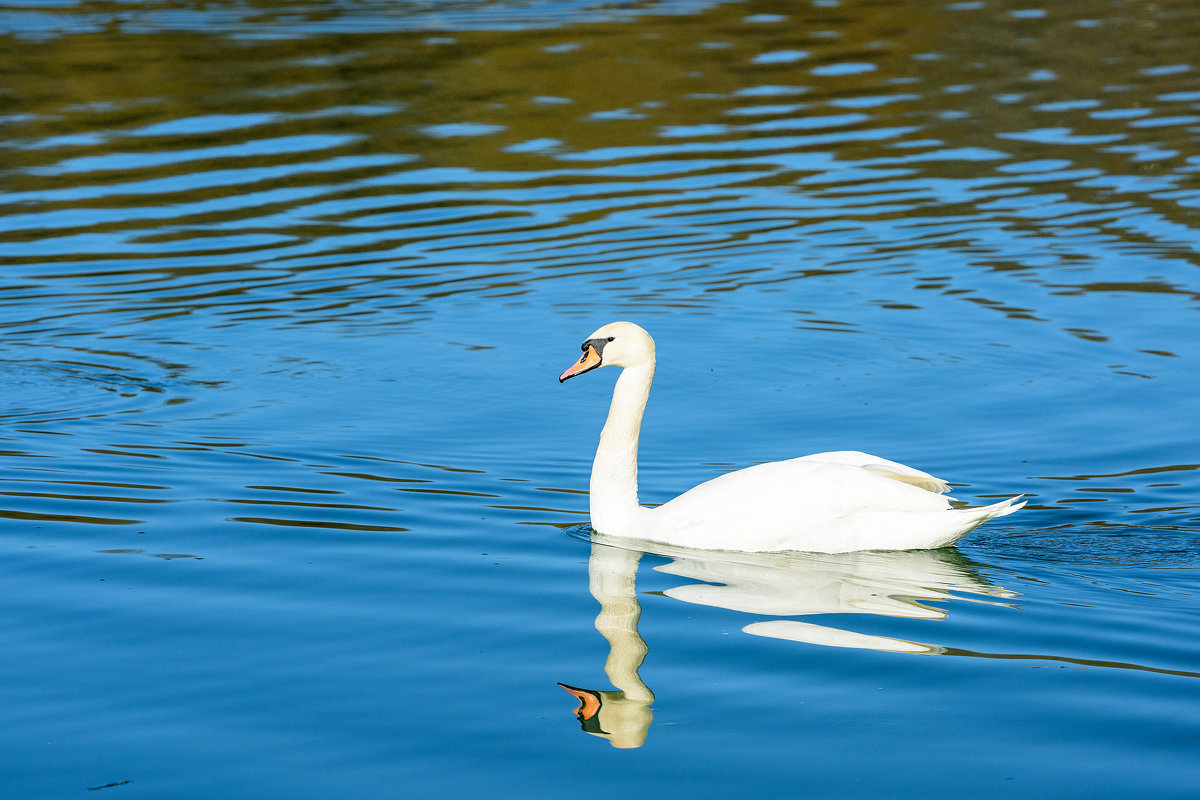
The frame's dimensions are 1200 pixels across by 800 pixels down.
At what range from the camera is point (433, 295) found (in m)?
14.8

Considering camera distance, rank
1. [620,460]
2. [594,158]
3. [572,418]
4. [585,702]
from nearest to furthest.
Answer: [585,702]
[620,460]
[572,418]
[594,158]

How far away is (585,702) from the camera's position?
6211 millimetres

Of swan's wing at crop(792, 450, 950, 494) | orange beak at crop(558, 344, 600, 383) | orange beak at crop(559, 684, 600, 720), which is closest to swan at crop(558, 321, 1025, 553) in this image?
swan's wing at crop(792, 450, 950, 494)

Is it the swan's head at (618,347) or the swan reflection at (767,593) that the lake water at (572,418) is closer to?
the swan reflection at (767,593)

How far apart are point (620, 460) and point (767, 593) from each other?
1.33 m

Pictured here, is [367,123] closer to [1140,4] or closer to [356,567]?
[356,567]

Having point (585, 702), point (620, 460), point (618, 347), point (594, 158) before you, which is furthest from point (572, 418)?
point (594, 158)

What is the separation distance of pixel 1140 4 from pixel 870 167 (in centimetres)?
1650

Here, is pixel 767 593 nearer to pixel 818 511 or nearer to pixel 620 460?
pixel 818 511

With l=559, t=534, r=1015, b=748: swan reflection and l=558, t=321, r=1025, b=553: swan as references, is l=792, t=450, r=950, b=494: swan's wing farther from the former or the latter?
l=559, t=534, r=1015, b=748: swan reflection

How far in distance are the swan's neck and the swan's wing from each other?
0.93m

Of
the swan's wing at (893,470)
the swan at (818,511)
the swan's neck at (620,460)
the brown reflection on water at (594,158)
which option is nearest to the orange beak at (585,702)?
the swan at (818,511)

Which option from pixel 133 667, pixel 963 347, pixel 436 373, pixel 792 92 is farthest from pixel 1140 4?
pixel 133 667

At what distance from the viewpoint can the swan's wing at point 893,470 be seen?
8.11 metres
